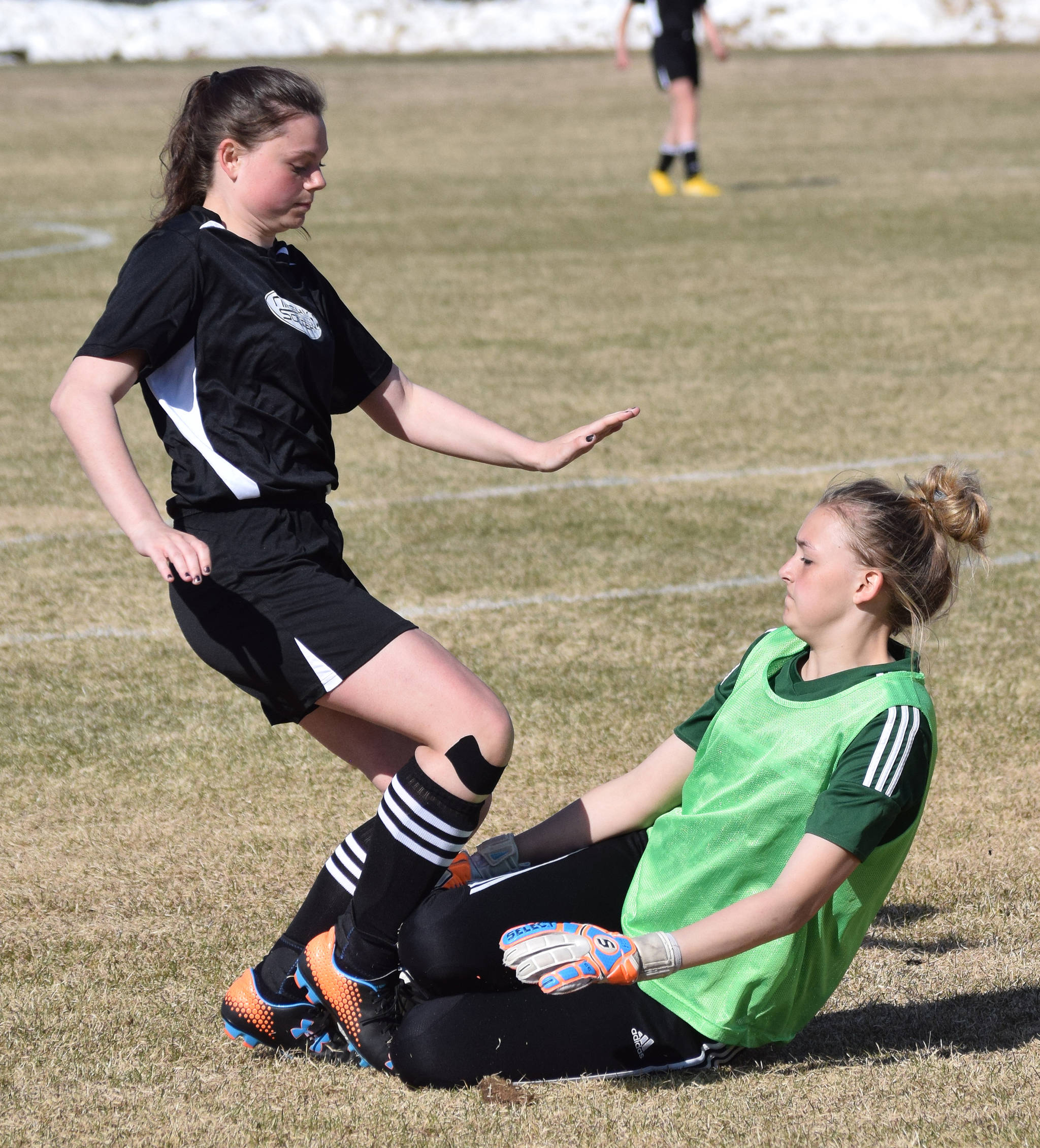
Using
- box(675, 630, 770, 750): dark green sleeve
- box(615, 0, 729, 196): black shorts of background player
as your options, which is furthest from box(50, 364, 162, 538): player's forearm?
box(615, 0, 729, 196): black shorts of background player

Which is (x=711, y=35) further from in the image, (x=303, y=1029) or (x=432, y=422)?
(x=303, y=1029)

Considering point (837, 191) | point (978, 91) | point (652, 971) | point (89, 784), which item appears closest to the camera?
point (652, 971)

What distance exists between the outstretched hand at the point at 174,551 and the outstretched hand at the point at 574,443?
0.85 meters

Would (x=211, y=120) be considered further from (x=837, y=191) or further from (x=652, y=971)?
(x=837, y=191)

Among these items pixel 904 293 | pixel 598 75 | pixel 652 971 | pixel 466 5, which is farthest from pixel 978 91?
pixel 652 971

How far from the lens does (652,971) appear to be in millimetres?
2785

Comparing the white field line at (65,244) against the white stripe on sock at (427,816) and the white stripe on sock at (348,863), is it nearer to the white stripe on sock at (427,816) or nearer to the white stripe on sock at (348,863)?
the white stripe on sock at (348,863)

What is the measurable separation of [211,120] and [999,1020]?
8.03ft

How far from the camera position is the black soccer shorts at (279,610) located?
3.21m

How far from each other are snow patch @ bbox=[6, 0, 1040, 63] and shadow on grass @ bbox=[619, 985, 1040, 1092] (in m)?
38.4

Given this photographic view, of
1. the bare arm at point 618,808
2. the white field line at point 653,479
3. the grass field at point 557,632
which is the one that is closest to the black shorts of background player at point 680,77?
the grass field at point 557,632

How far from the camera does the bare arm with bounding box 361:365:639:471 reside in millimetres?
3654

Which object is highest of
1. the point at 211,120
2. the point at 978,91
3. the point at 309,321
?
the point at 211,120

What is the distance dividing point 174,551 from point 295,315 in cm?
64
